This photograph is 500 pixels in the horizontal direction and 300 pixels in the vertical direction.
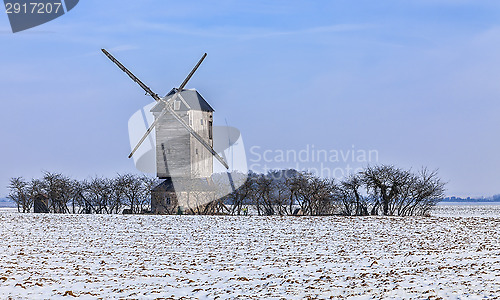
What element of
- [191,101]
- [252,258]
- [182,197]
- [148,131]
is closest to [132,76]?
[148,131]

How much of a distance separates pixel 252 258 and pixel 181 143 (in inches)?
882

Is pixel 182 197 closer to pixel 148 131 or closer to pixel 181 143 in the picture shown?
pixel 181 143

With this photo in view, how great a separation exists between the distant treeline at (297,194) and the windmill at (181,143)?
126 cm

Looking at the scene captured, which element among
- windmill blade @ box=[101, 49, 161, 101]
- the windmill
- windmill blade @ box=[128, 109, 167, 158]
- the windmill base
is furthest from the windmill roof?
the windmill base

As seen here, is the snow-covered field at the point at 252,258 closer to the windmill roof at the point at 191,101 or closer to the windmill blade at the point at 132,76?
the windmill roof at the point at 191,101

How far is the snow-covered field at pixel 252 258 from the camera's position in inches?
551

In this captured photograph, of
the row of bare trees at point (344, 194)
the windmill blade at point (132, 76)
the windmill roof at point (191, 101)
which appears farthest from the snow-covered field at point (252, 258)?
the windmill blade at point (132, 76)

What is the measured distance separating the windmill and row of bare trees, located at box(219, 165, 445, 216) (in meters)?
4.15

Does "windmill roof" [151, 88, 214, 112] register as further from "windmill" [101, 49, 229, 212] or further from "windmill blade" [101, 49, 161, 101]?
"windmill blade" [101, 49, 161, 101]

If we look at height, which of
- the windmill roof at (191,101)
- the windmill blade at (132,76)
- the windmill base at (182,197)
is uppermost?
the windmill blade at (132,76)

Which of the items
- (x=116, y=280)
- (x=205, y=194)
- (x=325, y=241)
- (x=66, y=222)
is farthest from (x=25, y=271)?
(x=205, y=194)

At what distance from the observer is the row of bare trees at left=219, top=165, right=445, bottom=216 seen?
117 ft

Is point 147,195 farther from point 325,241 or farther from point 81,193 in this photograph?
point 325,241


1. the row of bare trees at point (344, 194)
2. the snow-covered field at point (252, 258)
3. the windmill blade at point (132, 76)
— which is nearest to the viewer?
the snow-covered field at point (252, 258)
